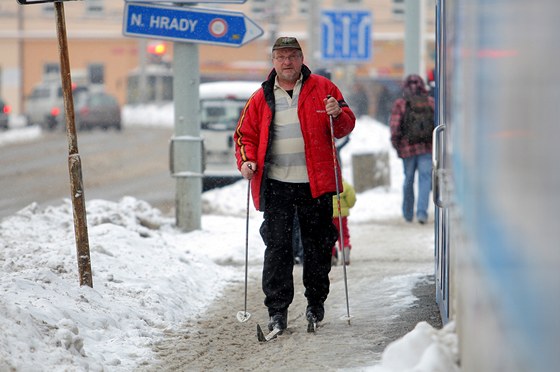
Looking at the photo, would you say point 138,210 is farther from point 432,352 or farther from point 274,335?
point 432,352

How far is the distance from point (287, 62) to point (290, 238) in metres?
1.03

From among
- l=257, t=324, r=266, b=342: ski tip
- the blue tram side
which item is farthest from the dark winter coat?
the blue tram side

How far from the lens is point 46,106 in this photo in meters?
45.6

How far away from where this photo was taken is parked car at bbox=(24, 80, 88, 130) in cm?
4506

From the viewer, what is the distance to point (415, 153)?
552 inches

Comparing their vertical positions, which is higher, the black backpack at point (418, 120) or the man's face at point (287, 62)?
the man's face at point (287, 62)

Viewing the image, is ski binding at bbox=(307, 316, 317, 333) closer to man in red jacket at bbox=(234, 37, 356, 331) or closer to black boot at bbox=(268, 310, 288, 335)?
man in red jacket at bbox=(234, 37, 356, 331)

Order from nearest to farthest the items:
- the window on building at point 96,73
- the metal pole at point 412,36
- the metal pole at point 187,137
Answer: the metal pole at point 187,137
the metal pole at point 412,36
the window on building at point 96,73

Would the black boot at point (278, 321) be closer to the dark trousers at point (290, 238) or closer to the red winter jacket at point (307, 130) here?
the dark trousers at point (290, 238)

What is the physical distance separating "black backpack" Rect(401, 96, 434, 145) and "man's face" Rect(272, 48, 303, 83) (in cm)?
695

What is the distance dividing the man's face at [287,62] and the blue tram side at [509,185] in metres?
2.79

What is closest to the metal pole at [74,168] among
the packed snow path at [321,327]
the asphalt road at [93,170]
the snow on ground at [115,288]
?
the snow on ground at [115,288]

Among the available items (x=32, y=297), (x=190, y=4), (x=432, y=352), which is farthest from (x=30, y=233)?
(x=432, y=352)

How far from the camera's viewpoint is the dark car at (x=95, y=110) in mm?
43375
